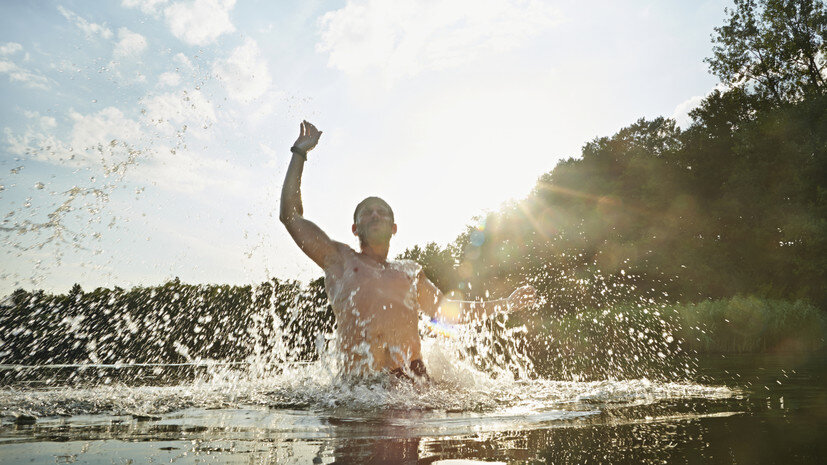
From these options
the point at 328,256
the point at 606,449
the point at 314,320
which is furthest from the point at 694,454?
the point at 314,320

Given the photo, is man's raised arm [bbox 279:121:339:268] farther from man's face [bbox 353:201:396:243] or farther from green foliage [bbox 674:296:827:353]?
green foliage [bbox 674:296:827:353]

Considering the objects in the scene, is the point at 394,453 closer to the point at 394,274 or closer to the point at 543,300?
the point at 394,274

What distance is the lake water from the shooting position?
2.21 meters

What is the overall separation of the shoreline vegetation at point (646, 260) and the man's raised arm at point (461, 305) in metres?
7.60

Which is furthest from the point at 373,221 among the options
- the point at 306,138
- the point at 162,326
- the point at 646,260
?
the point at 646,260

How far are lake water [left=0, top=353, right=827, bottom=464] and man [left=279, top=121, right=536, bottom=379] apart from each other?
29 centimetres

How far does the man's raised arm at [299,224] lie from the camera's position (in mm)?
4723

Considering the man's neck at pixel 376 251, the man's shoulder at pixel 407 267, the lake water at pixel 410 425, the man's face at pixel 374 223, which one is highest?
the man's face at pixel 374 223

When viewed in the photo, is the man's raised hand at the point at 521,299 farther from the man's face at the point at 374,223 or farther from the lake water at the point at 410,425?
the man's face at the point at 374,223

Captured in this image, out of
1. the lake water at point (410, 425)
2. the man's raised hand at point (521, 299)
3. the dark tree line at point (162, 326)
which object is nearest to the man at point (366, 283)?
the lake water at point (410, 425)

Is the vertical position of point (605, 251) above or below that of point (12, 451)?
above

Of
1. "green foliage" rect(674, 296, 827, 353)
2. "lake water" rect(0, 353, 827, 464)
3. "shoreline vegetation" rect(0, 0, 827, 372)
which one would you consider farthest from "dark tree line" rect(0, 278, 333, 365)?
"green foliage" rect(674, 296, 827, 353)

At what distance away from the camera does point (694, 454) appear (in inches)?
87.7

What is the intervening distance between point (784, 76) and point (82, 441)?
35.5 m
